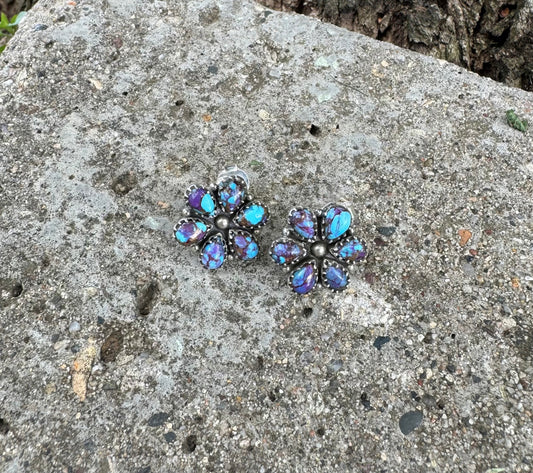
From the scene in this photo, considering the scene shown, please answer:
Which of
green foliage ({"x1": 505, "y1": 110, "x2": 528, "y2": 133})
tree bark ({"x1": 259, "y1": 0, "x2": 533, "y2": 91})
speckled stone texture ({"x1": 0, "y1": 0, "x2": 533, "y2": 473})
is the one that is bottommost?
speckled stone texture ({"x1": 0, "y1": 0, "x2": 533, "y2": 473})

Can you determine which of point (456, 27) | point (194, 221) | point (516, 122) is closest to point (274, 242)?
point (194, 221)

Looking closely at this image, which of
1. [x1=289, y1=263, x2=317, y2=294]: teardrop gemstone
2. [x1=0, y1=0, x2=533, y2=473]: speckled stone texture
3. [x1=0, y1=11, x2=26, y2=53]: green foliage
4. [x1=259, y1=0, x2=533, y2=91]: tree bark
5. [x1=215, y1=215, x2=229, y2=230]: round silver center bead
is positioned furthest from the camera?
[x1=0, y1=11, x2=26, y2=53]: green foliage

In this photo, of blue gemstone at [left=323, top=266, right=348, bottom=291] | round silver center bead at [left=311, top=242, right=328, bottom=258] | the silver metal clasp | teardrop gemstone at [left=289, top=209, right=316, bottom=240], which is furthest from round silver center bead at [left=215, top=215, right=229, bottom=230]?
blue gemstone at [left=323, top=266, right=348, bottom=291]

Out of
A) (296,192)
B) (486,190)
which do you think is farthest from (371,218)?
(486,190)

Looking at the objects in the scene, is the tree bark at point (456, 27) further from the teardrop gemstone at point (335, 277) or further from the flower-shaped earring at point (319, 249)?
the teardrop gemstone at point (335, 277)

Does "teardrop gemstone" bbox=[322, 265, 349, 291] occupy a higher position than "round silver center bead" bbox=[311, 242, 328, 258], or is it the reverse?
"round silver center bead" bbox=[311, 242, 328, 258]

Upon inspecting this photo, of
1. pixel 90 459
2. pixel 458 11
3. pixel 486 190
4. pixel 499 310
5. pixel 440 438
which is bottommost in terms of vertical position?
pixel 90 459

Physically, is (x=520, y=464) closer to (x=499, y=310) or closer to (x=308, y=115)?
(x=499, y=310)

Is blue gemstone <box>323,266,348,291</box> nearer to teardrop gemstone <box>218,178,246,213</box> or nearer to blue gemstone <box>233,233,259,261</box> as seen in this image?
blue gemstone <box>233,233,259,261</box>
